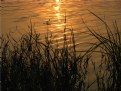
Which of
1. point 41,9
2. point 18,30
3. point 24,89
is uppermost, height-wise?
point 41,9

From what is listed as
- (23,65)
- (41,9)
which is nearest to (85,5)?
(41,9)

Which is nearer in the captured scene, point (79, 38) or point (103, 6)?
point (79, 38)

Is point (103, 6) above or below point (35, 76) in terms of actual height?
above

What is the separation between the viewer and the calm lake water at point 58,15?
6.80 meters

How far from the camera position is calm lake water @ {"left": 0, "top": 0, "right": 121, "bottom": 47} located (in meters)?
6.80

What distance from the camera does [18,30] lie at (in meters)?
6.62

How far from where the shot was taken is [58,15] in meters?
8.59

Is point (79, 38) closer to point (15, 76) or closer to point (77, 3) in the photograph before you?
point (15, 76)

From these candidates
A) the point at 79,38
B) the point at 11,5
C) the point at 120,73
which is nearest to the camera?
the point at 120,73

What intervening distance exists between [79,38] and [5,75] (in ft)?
10.9

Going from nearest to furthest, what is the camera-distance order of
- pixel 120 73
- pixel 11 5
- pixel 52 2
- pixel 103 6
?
pixel 120 73 < pixel 103 6 < pixel 11 5 < pixel 52 2

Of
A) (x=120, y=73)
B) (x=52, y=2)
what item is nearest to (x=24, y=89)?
(x=120, y=73)

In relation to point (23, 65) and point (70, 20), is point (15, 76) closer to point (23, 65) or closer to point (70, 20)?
point (23, 65)

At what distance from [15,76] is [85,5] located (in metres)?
7.21
